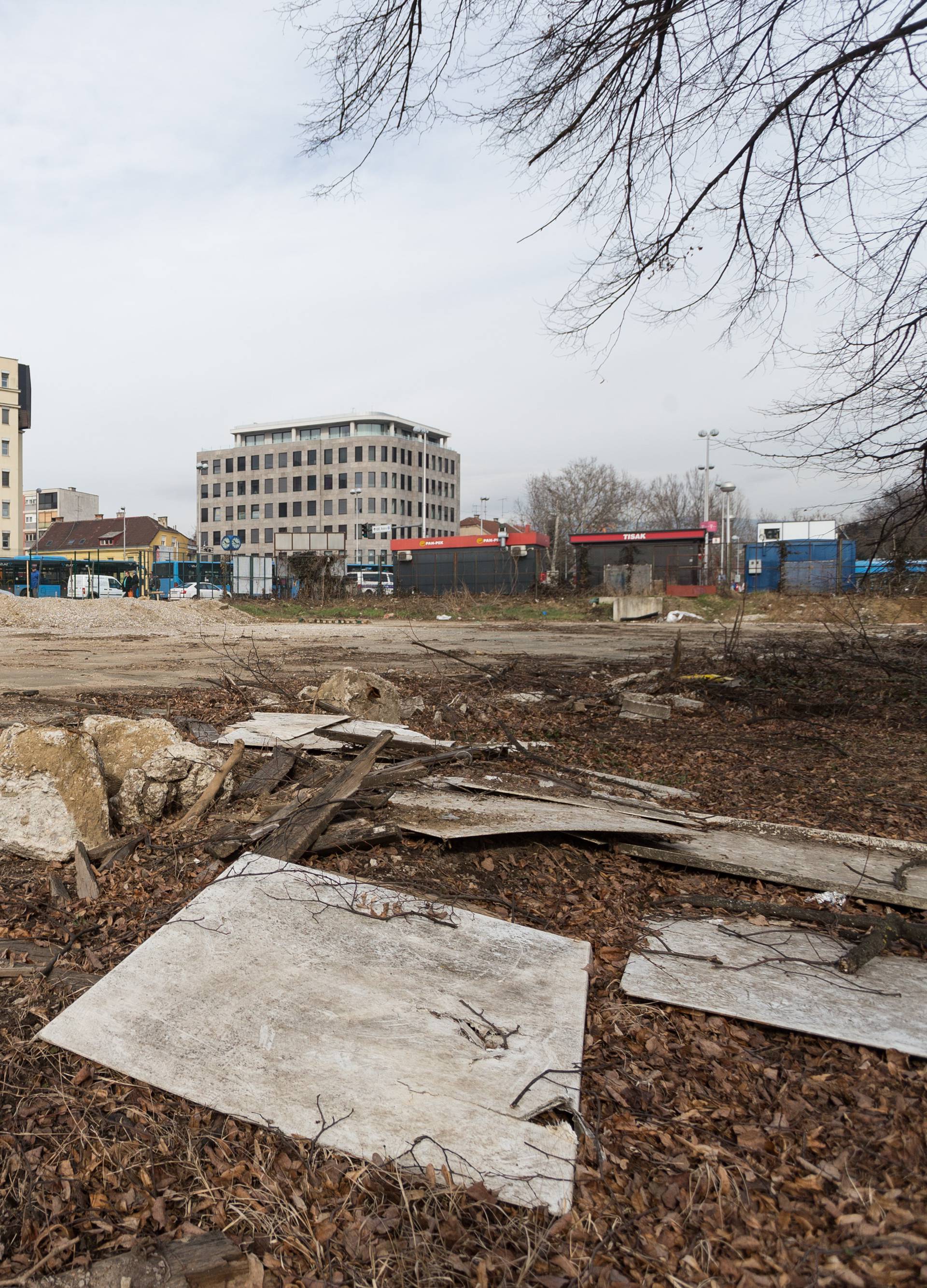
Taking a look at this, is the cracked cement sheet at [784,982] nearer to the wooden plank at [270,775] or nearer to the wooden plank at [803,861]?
the wooden plank at [803,861]

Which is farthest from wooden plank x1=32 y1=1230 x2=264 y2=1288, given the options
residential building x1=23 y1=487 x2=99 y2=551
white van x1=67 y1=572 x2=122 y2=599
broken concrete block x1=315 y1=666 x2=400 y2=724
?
residential building x1=23 y1=487 x2=99 y2=551

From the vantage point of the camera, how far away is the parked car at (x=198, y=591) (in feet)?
138

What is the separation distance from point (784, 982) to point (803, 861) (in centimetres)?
140

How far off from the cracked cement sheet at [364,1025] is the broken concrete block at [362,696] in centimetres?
427

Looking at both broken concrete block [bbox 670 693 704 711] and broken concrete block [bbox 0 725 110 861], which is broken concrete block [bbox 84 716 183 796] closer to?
broken concrete block [bbox 0 725 110 861]

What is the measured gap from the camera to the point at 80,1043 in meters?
2.56

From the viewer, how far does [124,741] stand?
4859 millimetres

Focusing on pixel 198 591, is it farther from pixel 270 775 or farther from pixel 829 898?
pixel 829 898

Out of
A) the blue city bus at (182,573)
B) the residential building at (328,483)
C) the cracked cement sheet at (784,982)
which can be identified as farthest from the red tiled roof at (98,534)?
the cracked cement sheet at (784,982)

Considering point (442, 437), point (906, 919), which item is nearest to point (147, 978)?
point (906, 919)

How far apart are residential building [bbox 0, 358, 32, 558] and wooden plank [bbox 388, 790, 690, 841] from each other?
76135 mm

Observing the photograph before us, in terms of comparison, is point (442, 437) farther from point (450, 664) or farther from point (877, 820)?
point (877, 820)

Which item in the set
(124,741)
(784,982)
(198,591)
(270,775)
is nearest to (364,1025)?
(784,982)

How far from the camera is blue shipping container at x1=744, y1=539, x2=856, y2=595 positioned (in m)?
36.7
